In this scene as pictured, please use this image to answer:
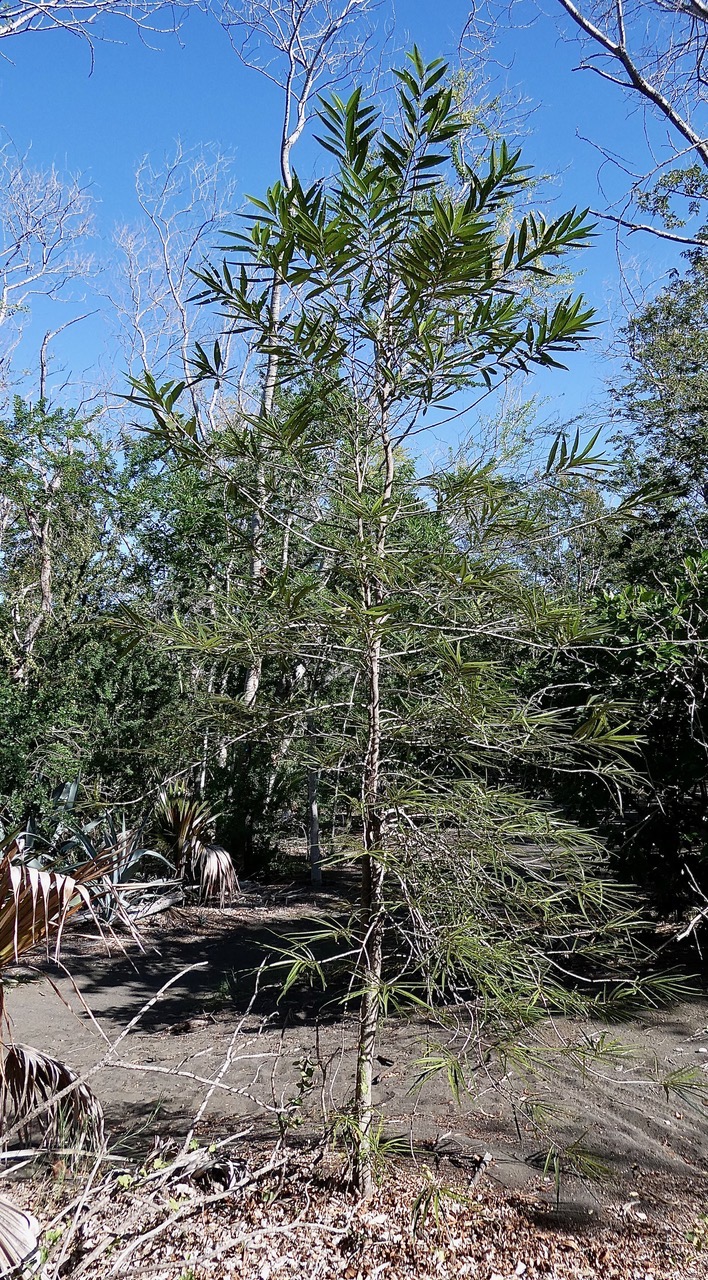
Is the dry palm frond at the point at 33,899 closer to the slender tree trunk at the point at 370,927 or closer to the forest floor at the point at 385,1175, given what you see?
the forest floor at the point at 385,1175

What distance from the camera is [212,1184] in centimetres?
287

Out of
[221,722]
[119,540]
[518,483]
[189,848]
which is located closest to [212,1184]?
[221,722]

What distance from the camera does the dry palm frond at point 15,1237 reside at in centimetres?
208

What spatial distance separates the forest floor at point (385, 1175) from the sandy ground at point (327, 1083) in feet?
0.05

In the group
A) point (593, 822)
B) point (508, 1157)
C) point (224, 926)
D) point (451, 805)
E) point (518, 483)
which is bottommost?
point (224, 926)

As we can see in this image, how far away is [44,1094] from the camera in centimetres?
278

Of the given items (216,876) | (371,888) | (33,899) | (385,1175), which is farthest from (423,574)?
(216,876)

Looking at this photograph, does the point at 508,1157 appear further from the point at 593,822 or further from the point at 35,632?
the point at 35,632

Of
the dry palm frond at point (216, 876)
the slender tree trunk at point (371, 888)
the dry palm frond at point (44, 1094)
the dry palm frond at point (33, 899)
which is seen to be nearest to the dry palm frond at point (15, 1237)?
the dry palm frond at point (44, 1094)

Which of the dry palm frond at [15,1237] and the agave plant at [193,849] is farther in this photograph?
the agave plant at [193,849]

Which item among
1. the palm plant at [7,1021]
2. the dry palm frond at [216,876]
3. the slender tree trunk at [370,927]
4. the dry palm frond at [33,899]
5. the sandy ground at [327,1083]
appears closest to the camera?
the palm plant at [7,1021]

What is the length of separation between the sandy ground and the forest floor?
14 mm

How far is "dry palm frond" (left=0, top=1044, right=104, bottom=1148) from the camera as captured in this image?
271cm

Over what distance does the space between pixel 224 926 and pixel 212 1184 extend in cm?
535
